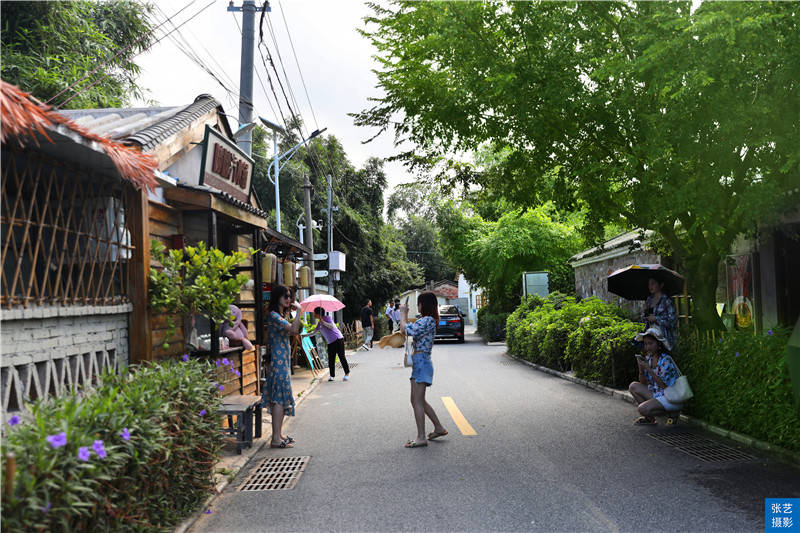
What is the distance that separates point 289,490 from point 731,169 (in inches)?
256

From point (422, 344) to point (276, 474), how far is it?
2.38 m

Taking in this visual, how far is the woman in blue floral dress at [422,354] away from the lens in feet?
25.4

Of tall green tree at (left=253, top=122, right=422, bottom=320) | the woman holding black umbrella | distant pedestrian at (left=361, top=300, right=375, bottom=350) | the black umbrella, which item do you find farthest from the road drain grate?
tall green tree at (left=253, top=122, right=422, bottom=320)

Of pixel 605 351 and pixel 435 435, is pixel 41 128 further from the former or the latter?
pixel 605 351

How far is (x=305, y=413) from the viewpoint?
10.6 metres

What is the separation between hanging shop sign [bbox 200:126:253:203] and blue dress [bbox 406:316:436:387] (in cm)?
345

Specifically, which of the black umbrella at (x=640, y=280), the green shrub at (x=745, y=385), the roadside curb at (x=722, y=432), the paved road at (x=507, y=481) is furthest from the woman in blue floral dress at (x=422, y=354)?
the black umbrella at (x=640, y=280)

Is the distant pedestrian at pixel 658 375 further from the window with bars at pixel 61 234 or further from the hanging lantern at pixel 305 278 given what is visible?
the hanging lantern at pixel 305 278

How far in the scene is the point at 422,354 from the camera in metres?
7.91

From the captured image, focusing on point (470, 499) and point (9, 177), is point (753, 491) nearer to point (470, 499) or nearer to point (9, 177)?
point (470, 499)

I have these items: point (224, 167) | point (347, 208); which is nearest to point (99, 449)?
point (224, 167)

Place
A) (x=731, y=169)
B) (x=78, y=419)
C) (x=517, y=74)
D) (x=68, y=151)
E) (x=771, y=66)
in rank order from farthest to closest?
(x=517, y=74)
(x=731, y=169)
(x=771, y=66)
(x=68, y=151)
(x=78, y=419)

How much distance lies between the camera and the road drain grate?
22.0ft

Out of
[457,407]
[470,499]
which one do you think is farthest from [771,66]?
[457,407]
